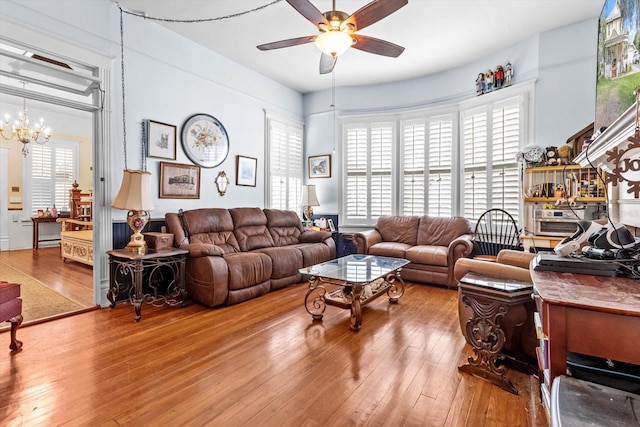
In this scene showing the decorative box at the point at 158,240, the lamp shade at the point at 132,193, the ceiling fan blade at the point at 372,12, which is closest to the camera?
the ceiling fan blade at the point at 372,12

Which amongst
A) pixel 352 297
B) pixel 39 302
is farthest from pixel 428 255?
pixel 39 302

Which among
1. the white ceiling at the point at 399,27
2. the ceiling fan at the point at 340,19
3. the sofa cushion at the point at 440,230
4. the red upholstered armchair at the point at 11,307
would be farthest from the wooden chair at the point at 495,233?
the red upholstered armchair at the point at 11,307

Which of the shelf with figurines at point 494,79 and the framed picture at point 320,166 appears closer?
the shelf with figurines at point 494,79

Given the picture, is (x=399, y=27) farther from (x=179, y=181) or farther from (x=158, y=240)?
(x=158, y=240)

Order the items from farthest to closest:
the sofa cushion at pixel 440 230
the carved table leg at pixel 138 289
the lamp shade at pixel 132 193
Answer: the sofa cushion at pixel 440 230, the lamp shade at pixel 132 193, the carved table leg at pixel 138 289

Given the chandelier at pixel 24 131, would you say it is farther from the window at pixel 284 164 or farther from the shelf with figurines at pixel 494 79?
the shelf with figurines at pixel 494 79

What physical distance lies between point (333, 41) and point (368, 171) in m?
3.48

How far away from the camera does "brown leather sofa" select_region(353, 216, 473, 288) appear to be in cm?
428

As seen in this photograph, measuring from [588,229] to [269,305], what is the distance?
9.48ft

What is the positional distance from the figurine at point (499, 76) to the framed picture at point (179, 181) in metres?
4.34

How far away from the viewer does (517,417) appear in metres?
1.72

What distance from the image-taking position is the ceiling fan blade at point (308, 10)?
2.28 metres

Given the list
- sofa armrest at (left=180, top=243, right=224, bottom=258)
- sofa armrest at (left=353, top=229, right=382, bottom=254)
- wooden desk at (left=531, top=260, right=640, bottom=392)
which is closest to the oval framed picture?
sofa armrest at (left=180, top=243, right=224, bottom=258)

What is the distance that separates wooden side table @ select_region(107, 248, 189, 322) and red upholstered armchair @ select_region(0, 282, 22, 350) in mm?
838
